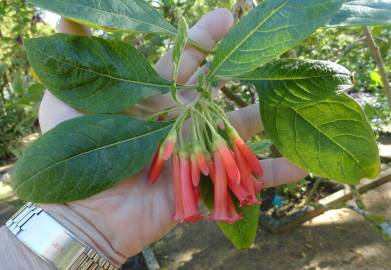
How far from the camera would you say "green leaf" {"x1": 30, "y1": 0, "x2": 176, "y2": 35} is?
3.06ft

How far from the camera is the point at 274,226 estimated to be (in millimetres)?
2967

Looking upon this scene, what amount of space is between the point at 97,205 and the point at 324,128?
0.68 metres

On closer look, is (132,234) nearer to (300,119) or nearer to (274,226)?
(300,119)

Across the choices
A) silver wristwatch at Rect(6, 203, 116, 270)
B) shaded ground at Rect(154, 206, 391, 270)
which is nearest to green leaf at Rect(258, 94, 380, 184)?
silver wristwatch at Rect(6, 203, 116, 270)

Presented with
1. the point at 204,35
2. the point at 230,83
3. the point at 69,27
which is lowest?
the point at 230,83

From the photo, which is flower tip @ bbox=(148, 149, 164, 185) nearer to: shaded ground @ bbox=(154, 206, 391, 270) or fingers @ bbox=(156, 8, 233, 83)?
fingers @ bbox=(156, 8, 233, 83)

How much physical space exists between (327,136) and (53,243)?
81 cm

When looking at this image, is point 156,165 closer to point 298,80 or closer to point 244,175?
point 244,175

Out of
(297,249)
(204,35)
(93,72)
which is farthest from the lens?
(297,249)

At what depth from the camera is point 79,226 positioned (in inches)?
47.4

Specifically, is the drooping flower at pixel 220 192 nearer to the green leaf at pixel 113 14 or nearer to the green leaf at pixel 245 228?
the green leaf at pixel 245 228

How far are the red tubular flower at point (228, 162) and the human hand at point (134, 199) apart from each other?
1.19 feet

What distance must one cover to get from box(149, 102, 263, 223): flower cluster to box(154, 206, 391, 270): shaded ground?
6.08 ft

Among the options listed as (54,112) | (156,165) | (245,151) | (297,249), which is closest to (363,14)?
(245,151)
